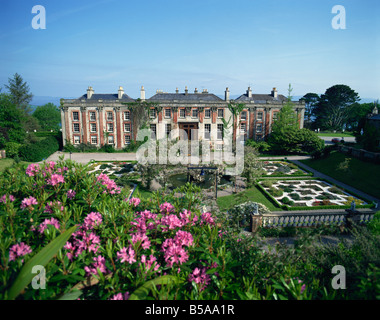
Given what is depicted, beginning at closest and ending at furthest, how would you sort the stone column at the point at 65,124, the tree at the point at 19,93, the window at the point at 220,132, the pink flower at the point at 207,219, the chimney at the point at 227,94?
the pink flower at the point at 207,219, the stone column at the point at 65,124, the window at the point at 220,132, the chimney at the point at 227,94, the tree at the point at 19,93

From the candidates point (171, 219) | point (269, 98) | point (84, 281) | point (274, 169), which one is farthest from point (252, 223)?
point (269, 98)

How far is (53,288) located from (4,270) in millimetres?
608

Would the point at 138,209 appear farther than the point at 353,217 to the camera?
No

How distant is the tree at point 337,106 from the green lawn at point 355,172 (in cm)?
4663

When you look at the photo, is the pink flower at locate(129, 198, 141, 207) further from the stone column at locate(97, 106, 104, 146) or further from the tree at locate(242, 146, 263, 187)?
the stone column at locate(97, 106, 104, 146)

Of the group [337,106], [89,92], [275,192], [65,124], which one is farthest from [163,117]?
[337,106]

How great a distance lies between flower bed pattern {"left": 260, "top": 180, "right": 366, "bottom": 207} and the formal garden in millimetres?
16042

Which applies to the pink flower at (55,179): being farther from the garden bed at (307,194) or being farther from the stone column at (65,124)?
the stone column at (65,124)

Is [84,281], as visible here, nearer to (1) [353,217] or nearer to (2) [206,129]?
(1) [353,217]

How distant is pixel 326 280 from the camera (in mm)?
4578

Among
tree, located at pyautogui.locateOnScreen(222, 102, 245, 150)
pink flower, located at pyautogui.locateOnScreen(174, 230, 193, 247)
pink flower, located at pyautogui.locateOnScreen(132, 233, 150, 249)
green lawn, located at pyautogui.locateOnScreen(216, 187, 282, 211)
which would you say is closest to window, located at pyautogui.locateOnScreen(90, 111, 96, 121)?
tree, located at pyautogui.locateOnScreen(222, 102, 245, 150)

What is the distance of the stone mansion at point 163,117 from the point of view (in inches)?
1679

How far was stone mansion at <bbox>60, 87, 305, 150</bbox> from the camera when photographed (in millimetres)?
42656

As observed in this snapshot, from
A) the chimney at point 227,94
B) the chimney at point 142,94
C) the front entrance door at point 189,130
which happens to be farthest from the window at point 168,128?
the chimney at point 227,94
